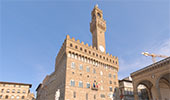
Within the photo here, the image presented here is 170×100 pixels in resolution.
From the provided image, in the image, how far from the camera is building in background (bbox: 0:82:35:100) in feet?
180

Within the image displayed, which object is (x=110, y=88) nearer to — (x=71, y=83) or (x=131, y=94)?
(x=131, y=94)

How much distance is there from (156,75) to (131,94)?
18.2m

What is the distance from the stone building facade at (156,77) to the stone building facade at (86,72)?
9.03 metres

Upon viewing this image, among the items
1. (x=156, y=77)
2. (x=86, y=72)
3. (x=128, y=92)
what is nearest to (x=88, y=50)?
(x=86, y=72)

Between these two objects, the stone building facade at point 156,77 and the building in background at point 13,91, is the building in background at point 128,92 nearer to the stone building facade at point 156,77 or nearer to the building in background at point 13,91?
the stone building facade at point 156,77

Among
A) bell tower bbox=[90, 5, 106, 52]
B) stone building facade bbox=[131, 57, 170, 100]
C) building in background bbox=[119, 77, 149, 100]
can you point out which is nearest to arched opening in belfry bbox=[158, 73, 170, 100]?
stone building facade bbox=[131, 57, 170, 100]

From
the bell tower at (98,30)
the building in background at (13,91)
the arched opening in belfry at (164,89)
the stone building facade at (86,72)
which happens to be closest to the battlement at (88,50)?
the stone building facade at (86,72)

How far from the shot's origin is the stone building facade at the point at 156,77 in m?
32.4

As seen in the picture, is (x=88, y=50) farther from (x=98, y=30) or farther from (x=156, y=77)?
(x=156, y=77)

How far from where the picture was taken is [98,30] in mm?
49375

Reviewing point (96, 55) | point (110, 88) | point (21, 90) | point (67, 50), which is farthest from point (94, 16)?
point (21, 90)

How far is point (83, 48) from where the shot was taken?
40156 millimetres

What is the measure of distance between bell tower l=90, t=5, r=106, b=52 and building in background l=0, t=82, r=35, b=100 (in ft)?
142

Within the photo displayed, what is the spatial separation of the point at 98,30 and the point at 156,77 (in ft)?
88.7
